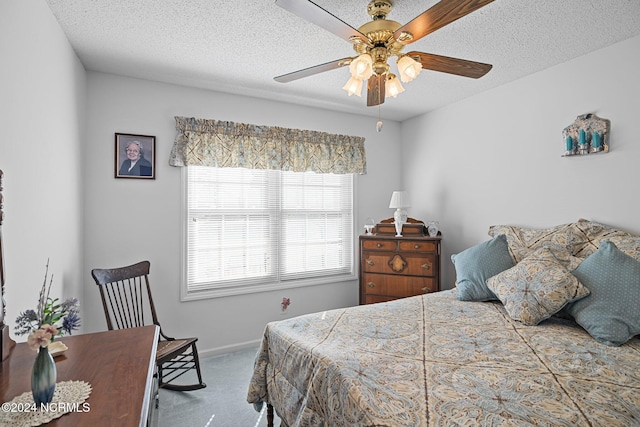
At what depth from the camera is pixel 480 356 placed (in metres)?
1.58

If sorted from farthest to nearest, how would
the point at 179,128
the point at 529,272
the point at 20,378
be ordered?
the point at 179,128 < the point at 529,272 < the point at 20,378

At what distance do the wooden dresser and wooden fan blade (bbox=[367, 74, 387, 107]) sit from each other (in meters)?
1.80

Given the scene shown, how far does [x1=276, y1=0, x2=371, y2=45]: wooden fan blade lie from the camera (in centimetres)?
135

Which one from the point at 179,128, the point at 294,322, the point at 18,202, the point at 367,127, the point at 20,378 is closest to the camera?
the point at 20,378

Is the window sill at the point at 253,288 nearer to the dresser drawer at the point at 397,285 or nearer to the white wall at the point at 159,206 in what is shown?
the white wall at the point at 159,206

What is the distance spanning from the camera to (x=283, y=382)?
1.79 metres

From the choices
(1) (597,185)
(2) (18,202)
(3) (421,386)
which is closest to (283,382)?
(3) (421,386)

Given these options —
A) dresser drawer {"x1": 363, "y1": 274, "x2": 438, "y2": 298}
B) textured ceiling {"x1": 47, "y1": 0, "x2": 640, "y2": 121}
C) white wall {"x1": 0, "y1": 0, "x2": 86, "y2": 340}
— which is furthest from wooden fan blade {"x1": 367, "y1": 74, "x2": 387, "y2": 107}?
dresser drawer {"x1": 363, "y1": 274, "x2": 438, "y2": 298}

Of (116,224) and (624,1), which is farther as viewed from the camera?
(116,224)

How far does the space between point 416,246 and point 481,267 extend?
883mm

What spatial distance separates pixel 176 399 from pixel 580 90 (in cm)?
398

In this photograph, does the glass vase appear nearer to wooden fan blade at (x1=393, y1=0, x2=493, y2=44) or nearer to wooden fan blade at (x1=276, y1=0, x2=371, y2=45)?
wooden fan blade at (x1=276, y1=0, x2=371, y2=45)

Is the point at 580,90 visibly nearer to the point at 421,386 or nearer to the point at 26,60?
the point at 421,386

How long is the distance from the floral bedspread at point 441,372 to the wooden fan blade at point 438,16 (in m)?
1.54
